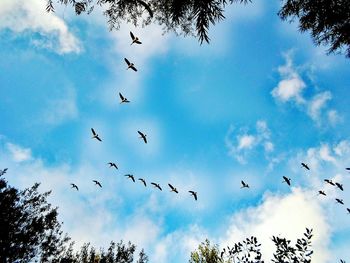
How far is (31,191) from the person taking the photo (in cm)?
2031

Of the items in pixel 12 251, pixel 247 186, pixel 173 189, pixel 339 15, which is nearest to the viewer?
pixel 339 15

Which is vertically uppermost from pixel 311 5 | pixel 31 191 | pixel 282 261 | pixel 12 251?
pixel 31 191

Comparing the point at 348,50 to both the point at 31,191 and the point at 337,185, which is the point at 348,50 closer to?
the point at 337,185

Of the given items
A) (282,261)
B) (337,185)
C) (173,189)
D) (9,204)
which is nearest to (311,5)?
(337,185)

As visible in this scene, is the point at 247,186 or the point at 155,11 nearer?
the point at 155,11

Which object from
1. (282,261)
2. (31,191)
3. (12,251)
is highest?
(31,191)

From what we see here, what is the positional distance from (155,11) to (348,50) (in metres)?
4.84

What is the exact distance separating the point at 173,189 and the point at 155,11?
307 inches

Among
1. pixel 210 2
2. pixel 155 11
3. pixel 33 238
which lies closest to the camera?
pixel 210 2

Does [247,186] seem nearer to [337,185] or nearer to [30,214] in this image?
[337,185]

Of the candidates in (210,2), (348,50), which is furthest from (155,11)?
(348,50)

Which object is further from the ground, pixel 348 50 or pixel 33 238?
pixel 33 238

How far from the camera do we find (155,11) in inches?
260

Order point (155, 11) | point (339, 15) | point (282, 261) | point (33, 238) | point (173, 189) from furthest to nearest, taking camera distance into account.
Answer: point (33, 238) < point (173, 189) < point (282, 261) < point (155, 11) < point (339, 15)
